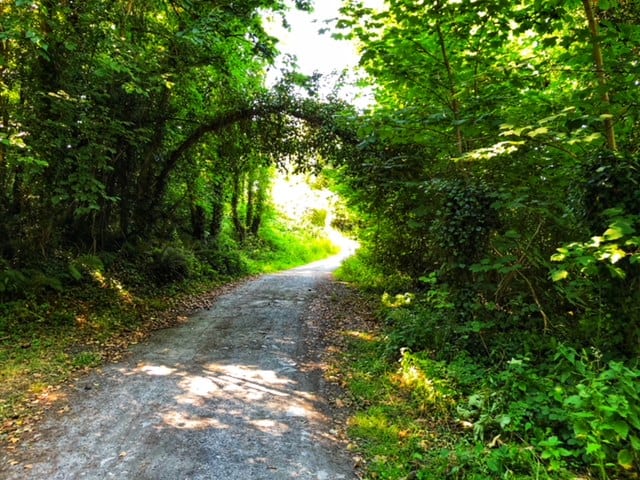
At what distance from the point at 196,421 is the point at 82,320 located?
4.47 m

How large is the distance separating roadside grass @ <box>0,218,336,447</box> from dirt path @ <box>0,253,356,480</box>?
475 millimetres

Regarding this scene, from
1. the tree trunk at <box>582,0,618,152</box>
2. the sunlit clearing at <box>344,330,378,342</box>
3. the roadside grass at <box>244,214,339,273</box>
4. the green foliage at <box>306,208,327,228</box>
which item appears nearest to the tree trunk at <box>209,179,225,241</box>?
the roadside grass at <box>244,214,339,273</box>

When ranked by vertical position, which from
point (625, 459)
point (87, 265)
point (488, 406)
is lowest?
point (488, 406)

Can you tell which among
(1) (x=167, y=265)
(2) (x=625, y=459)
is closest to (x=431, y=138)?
(2) (x=625, y=459)

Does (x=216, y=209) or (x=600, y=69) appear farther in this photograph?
(x=216, y=209)

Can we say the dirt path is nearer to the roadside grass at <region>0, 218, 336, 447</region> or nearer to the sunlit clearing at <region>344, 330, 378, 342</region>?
the roadside grass at <region>0, 218, 336, 447</region>

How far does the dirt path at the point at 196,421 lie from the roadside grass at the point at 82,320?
48 cm

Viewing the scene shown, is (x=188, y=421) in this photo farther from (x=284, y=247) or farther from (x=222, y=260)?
(x=284, y=247)

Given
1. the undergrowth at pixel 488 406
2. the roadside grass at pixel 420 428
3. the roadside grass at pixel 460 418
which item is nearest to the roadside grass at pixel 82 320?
the roadside grass at pixel 420 428

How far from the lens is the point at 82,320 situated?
7395 millimetres

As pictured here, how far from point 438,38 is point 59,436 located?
6639 millimetres

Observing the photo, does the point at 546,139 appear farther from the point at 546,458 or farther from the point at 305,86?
the point at 305,86

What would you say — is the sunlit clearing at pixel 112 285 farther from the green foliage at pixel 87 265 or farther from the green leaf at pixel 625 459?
the green leaf at pixel 625 459

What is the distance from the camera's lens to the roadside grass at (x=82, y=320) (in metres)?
4.92
